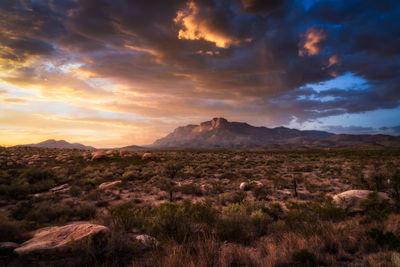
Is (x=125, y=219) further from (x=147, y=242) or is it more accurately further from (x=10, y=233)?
(x=10, y=233)

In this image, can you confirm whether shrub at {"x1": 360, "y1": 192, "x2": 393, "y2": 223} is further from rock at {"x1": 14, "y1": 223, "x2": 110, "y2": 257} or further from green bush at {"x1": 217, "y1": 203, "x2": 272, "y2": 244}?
rock at {"x1": 14, "y1": 223, "x2": 110, "y2": 257}

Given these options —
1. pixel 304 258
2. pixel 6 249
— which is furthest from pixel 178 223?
pixel 6 249

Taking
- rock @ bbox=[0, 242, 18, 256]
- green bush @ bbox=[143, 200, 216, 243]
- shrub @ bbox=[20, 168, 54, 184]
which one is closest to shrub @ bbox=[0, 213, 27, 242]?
rock @ bbox=[0, 242, 18, 256]

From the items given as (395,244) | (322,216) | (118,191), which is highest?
(395,244)

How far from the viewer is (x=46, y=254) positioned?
3889 millimetres

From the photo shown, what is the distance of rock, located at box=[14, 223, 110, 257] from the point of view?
12.8ft

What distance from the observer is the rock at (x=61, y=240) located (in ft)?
12.8

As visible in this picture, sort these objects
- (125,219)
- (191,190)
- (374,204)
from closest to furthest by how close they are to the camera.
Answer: (125,219) → (374,204) → (191,190)

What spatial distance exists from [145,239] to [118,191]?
30.5 feet

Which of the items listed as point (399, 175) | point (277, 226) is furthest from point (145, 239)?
point (399, 175)

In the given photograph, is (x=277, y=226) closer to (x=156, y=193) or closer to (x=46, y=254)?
(x=46, y=254)

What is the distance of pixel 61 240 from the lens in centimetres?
421

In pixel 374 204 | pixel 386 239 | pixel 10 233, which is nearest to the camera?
pixel 386 239

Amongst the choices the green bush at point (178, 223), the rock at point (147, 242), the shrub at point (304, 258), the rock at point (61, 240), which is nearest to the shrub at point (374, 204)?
the shrub at point (304, 258)
